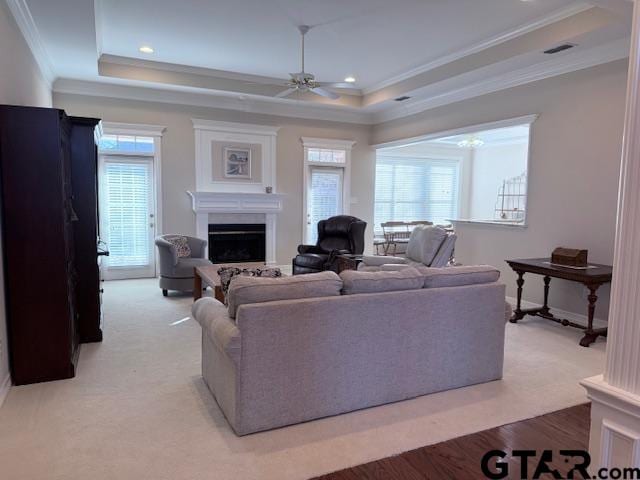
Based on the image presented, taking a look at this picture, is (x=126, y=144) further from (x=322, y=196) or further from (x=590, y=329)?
(x=590, y=329)

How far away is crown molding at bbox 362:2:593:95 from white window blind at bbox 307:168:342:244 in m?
1.97

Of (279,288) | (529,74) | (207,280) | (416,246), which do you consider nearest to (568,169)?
(529,74)

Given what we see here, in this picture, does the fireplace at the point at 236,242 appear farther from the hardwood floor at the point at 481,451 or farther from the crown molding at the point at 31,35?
the hardwood floor at the point at 481,451

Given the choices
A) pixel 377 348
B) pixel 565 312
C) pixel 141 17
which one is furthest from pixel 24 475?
pixel 565 312

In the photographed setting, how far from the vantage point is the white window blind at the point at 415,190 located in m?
10.6

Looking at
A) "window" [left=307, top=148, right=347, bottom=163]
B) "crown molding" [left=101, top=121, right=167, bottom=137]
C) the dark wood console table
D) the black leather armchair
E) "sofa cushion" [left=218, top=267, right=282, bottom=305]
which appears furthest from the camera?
"window" [left=307, top=148, right=347, bottom=163]

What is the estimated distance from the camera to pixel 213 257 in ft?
24.7

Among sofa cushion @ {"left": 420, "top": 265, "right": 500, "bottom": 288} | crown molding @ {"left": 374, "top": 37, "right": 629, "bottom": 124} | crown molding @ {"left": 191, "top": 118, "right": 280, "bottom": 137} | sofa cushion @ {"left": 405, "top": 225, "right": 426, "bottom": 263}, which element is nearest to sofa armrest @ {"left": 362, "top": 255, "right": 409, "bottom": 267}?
sofa cushion @ {"left": 405, "top": 225, "right": 426, "bottom": 263}

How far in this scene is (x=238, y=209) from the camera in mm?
7512

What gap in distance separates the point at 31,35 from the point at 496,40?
4959 mm

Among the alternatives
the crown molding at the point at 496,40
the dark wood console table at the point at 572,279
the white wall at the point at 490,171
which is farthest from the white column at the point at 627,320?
the white wall at the point at 490,171

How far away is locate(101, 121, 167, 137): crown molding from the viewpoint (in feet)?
21.8

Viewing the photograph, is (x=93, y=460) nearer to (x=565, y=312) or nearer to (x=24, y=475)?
(x=24, y=475)

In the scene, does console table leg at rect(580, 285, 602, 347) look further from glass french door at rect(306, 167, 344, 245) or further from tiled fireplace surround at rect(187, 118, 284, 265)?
tiled fireplace surround at rect(187, 118, 284, 265)
